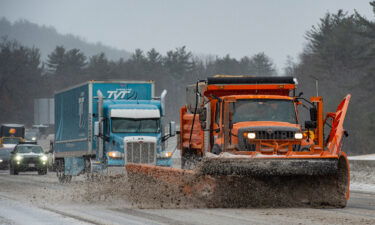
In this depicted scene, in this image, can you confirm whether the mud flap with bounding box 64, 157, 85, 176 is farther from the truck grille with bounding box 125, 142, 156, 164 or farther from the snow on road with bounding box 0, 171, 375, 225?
the snow on road with bounding box 0, 171, 375, 225

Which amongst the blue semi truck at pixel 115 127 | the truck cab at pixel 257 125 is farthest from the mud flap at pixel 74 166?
the truck cab at pixel 257 125

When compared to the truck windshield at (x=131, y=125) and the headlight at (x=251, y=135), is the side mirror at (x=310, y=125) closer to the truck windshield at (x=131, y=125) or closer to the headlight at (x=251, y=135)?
the headlight at (x=251, y=135)

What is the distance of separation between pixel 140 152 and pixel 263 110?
30.5ft

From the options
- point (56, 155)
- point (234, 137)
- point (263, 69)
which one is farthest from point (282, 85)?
point (263, 69)

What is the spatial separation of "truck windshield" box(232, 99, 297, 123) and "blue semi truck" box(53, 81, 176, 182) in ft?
29.4

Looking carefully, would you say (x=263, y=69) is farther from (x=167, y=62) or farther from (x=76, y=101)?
(x=76, y=101)

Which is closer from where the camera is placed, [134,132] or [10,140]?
[134,132]

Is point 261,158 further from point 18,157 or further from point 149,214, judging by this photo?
point 18,157

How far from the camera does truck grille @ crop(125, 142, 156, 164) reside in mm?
25719

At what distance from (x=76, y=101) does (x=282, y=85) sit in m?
13.1

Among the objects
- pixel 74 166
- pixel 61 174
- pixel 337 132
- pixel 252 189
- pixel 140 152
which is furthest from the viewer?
pixel 61 174

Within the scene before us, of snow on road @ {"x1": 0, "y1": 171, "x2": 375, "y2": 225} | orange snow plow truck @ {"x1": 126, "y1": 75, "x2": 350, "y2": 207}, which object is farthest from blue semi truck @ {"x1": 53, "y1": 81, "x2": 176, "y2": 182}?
orange snow plow truck @ {"x1": 126, "y1": 75, "x2": 350, "y2": 207}

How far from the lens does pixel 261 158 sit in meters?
15.1

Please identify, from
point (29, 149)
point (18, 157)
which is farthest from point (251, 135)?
point (29, 149)
